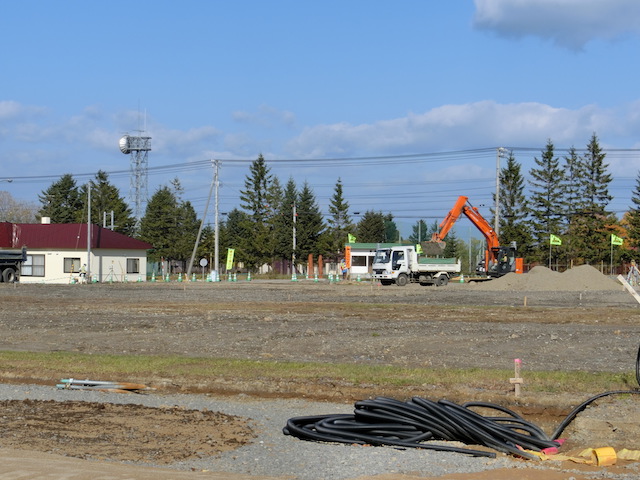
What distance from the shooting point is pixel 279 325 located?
25.5m

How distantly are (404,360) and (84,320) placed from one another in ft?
44.7

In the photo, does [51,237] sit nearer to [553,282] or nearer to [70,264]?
[70,264]

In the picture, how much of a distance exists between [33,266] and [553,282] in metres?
42.3

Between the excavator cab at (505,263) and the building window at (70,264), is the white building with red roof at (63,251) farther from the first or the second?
the excavator cab at (505,263)

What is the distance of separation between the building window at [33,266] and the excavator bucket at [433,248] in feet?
106

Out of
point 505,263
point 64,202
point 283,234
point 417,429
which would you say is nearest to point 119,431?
point 417,429

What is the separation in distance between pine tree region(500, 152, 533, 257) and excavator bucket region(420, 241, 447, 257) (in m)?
30.8

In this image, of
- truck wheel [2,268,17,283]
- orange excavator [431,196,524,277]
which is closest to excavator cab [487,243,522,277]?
orange excavator [431,196,524,277]

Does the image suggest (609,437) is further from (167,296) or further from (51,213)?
(51,213)

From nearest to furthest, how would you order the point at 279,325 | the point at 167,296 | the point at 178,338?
the point at 178,338 → the point at 279,325 → the point at 167,296

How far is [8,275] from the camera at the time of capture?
62.2 metres

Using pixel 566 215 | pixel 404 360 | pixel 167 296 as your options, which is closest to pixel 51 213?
pixel 566 215

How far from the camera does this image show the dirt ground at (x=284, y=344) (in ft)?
36.3

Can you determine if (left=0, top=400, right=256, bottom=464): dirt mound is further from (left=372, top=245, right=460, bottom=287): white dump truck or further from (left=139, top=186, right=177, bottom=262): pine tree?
(left=139, top=186, right=177, bottom=262): pine tree
